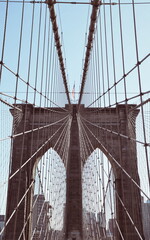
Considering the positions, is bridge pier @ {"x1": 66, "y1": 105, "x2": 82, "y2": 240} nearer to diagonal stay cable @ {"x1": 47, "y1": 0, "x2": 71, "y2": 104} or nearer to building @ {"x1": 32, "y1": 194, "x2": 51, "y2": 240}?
building @ {"x1": 32, "y1": 194, "x2": 51, "y2": 240}

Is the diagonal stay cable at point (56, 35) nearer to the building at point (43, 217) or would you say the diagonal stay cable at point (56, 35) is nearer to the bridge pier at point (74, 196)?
the bridge pier at point (74, 196)

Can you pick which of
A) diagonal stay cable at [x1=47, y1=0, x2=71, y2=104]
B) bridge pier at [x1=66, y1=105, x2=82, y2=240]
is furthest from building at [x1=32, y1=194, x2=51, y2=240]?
diagonal stay cable at [x1=47, y1=0, x2=71, y2=104]

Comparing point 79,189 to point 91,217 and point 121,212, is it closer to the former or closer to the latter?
point 91,217

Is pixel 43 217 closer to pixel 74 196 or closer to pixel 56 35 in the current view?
pixel 74 196

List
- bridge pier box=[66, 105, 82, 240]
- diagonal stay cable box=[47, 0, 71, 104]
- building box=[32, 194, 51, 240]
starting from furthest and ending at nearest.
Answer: bridge pier box=[66, 105, 82, 240]
building box=[32, 194, 51, 240]
diagonal stay cable box=[47, 0, 71, 104]

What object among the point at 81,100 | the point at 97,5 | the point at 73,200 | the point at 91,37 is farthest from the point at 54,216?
the point at 97,5

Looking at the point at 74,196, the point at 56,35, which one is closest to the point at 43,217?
the point at 74,196

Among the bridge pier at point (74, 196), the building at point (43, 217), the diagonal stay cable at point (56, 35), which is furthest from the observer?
the bridge pier at point (74, 196)

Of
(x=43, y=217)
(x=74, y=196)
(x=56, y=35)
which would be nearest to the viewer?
(x=56, y=35)

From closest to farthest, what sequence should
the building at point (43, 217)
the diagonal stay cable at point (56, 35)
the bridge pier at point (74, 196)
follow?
the diagonal stay cable at point (56, 35), the building at point (43, 217), the bridge pier at point (74, 196)

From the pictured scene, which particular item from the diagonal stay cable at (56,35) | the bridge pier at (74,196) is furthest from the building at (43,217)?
the diagonal stay cable at (56,35)

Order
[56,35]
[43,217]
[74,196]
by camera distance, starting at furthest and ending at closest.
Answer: [43,217]
[74,196]
[56,35]

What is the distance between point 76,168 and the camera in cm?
972

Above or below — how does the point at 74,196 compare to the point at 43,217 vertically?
above
